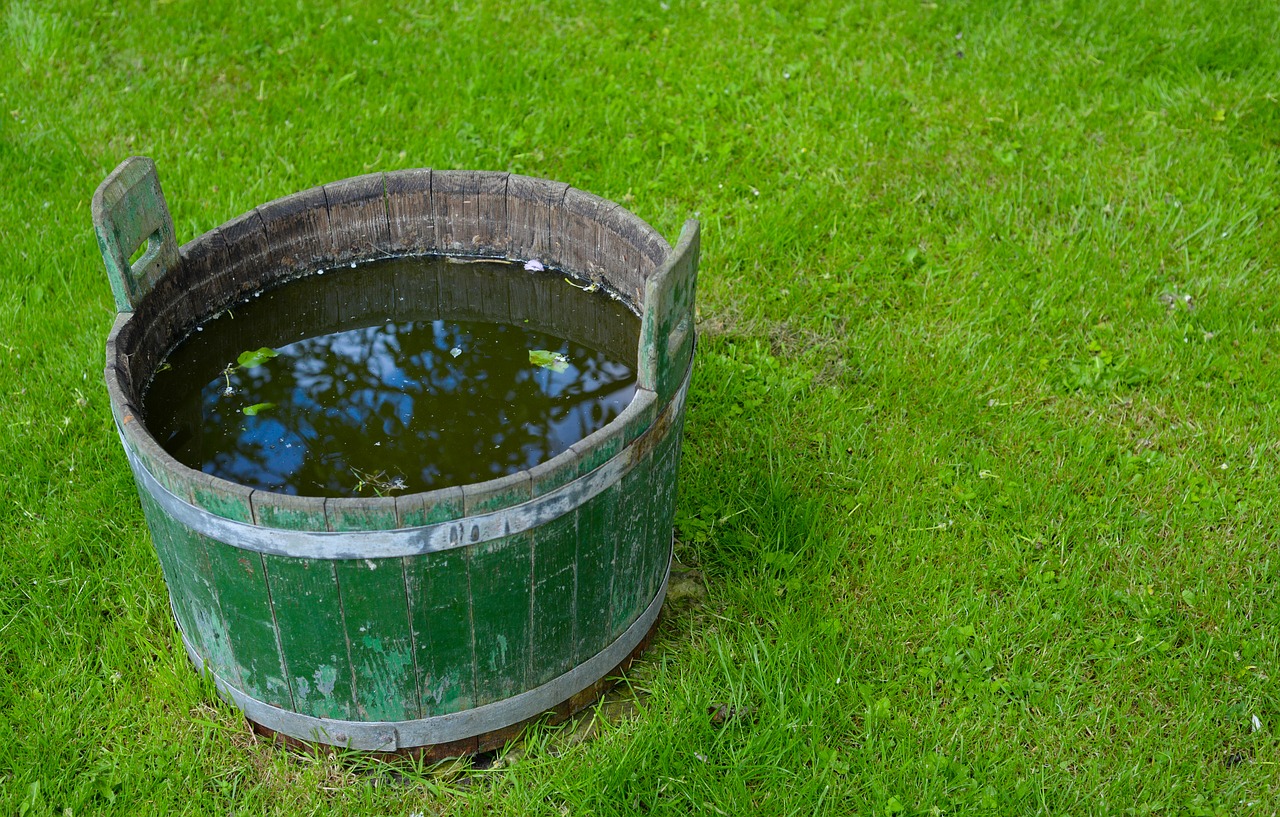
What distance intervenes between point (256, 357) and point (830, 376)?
218 cm

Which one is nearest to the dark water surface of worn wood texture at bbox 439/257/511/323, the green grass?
worn wood texture at bbox 439/257/511/323

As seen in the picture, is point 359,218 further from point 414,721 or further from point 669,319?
point 414,721

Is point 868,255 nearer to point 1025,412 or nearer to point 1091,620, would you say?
point 1025,412

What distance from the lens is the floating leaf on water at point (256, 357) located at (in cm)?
337

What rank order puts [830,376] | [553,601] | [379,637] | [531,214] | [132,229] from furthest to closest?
[830,376]
[531,214]
[132,229]
[553,601]
[379,637]

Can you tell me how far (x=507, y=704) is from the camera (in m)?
3.01

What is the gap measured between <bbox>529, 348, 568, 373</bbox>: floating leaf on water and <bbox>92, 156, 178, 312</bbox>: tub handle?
42.1 inches

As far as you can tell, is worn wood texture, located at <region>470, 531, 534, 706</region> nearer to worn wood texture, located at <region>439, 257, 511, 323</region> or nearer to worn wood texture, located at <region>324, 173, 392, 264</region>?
worn wood texture, located at <region>439, 257, 511, 323</region>

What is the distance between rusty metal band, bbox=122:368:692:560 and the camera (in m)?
2.53

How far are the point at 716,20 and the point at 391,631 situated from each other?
468 cm

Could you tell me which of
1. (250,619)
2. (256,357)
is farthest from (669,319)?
(256,357)

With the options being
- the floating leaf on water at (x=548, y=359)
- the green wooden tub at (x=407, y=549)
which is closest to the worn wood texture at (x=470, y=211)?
the green wooden tub at (x=407, y=549)

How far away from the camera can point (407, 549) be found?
2.55 metres

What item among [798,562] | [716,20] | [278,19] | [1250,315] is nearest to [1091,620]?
[798,562]
